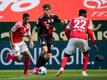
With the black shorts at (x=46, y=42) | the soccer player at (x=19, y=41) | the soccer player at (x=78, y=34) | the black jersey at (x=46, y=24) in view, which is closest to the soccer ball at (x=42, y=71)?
the soccer player at (x=19, y=41)

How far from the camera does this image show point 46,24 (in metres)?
21.4

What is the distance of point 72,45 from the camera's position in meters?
18.7

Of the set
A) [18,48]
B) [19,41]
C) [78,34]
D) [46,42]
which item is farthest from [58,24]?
[78,34]

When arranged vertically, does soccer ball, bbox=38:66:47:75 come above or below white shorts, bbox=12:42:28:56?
below

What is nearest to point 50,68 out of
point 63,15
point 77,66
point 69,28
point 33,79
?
point 77,66

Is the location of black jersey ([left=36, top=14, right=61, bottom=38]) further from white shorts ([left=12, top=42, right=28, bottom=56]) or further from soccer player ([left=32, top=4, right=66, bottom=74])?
white shorts ([left=12, top=42, right=28, bottom=56])

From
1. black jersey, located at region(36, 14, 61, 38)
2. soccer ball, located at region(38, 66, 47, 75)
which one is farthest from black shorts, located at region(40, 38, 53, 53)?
soccer ball, located at region(38, 66, 47, 75)

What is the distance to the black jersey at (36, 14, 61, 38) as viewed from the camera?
21.3m

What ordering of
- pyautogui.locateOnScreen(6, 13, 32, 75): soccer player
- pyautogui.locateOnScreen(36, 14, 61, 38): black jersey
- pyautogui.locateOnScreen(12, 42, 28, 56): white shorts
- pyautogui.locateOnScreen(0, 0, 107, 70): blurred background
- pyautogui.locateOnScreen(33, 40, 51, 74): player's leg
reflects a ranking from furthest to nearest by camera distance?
pyautogui.locateOnScreen(0, 0, 107, 70): blurred background < pyautogui.locateOnScreen(36, 14, 61, 38): black jersey < pyautogui.locateOnScreen(33, 40, 51, 74): player's leg < pyautogui.locateOnScreen(12, 42, 28, 56): white shorts < pyautogui.locateOnScreen(6, 13, 32, 75): soccer player

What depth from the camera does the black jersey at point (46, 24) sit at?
70.0 feet

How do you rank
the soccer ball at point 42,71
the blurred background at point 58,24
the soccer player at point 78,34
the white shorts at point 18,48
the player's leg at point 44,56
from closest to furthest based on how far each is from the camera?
the soccer player at point 78,34 → the soccer ball at point 42,71 → the white shorts at point 18,48 → the player's leg at point 44,56 → the blurred background at point 58,24

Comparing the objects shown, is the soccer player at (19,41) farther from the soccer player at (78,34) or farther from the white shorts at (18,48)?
the soccer player at (78,34)

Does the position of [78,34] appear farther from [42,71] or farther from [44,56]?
[44,56]

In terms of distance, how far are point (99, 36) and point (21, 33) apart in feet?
19.0
